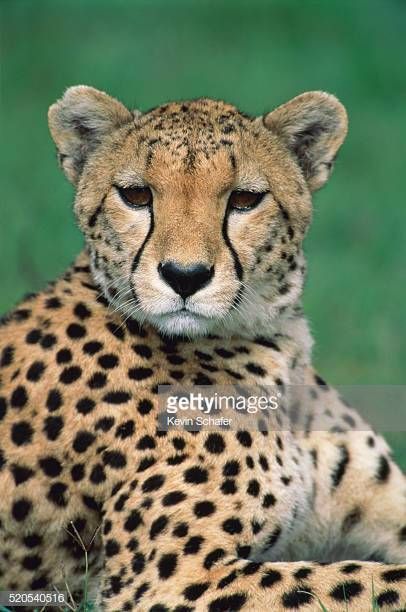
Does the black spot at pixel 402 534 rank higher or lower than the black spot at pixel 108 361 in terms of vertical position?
lower

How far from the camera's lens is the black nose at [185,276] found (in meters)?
3.43

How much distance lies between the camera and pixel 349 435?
4.09 meters

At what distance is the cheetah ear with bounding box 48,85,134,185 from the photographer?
390cm

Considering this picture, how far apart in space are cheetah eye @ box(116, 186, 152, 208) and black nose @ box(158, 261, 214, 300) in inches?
12.1

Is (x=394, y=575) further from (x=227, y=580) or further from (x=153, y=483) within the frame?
(x=153, y=483)

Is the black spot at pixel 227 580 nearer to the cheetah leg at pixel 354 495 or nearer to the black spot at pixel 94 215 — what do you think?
the cheetah leg at pixel 354 495

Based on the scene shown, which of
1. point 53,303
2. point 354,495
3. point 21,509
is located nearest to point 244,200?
point 53,303

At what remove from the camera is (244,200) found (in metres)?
3.75

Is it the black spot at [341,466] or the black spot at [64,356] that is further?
the black spot at [341,466]

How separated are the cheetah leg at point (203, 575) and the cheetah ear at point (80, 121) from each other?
1.10m

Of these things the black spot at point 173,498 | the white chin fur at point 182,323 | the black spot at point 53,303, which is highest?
the black spot at point 53,303

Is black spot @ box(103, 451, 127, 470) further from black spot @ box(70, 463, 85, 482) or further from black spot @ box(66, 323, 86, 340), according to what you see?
black spot @ box(66, 323, 86, 340)

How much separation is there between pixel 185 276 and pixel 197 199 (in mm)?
289

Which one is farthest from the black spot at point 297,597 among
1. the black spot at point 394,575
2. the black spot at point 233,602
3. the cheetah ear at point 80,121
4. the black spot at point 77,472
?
the cheetah ear at point 80,121
